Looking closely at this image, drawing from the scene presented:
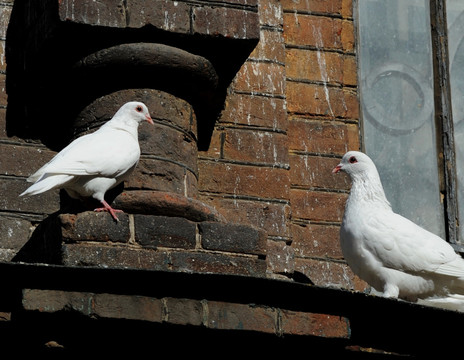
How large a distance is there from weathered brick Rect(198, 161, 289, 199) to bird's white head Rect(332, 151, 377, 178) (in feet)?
1.45

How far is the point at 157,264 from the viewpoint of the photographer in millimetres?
6586

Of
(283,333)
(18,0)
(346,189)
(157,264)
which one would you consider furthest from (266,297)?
(18,0)

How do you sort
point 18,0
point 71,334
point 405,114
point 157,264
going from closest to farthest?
point 71,334
point 157,264
point 18,0
point 405,114

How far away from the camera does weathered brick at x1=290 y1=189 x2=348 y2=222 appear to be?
788 centimetres

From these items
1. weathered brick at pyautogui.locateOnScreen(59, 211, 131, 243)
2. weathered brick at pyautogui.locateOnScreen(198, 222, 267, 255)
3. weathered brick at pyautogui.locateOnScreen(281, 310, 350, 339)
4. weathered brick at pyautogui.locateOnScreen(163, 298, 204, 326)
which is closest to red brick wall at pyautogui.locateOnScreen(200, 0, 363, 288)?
weathered brick at pyautogui.locateOnScreen(198, 222, 267, 255)

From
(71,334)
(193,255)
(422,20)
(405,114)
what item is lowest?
(71,334)

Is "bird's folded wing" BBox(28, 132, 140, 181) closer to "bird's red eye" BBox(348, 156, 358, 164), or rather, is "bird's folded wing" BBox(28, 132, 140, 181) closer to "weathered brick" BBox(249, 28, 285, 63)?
"bird's red eye" BBox(348, 156, 358, 164)

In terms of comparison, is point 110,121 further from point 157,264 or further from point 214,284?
point 214,284

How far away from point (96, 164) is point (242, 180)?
49.7 inches

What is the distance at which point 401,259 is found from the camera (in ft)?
22.5

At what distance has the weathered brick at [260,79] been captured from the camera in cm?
797

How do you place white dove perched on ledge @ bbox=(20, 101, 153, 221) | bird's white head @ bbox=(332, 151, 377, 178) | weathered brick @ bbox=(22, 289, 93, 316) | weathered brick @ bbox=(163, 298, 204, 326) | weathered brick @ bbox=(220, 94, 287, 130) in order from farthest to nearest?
1. weathered brick @ bbox=(220, 94, 287, 130)
2. bird's white head @ bbox=(332, 151, 377, 178)
3. white dove perched on ledge @ bbox=(20, 101, 153, 221)
4. weathered brick @ bbox=(163, 298, 204, 326)
5. weathered brick @ bbox=(22, 289, 93, 316)

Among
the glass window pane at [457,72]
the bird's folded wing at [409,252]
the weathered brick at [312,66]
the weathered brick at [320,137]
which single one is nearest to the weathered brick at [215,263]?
the bird's folded wing at [409,252]

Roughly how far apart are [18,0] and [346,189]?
2.18 meters
